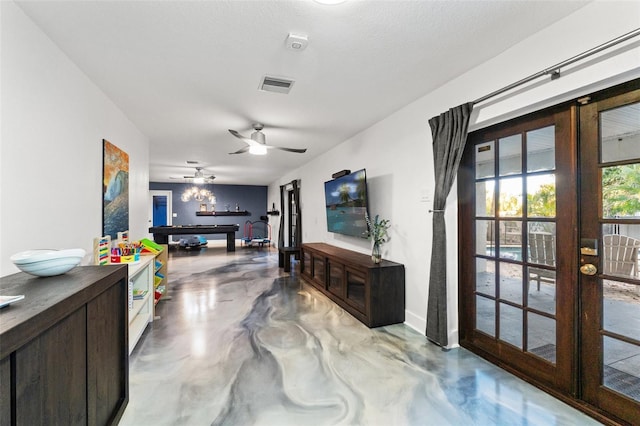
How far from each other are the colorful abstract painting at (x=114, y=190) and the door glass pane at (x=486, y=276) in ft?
11.8

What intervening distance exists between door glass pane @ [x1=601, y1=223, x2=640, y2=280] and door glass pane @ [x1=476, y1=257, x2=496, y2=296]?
754 millimetres

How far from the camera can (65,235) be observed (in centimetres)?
216

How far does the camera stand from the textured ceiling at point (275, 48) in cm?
171

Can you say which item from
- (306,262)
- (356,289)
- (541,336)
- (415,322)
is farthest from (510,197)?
(306,262)

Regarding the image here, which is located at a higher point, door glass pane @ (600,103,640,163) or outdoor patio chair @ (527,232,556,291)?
door glass pane @ (600,103,640,163)

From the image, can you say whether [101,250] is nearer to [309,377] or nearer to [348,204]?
[309,377]

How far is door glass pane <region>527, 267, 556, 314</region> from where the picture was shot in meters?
2.03

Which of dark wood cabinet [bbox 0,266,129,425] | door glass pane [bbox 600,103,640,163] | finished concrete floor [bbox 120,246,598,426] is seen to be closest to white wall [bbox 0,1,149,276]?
dark wood cabinet [bbox 0,266,129,425]

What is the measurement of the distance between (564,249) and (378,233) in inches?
72.0

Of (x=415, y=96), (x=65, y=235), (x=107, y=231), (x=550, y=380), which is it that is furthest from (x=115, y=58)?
(x=550, y=380)

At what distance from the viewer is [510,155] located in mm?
2305

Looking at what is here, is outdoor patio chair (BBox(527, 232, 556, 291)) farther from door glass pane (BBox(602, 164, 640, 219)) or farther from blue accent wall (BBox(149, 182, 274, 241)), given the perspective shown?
blue accent wall (BBox(149, 182, 274, 241))

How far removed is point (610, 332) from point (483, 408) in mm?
883

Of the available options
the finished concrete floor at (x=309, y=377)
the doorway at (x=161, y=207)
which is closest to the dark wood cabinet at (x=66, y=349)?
the finished concrete floor at (x=309, y=377)
